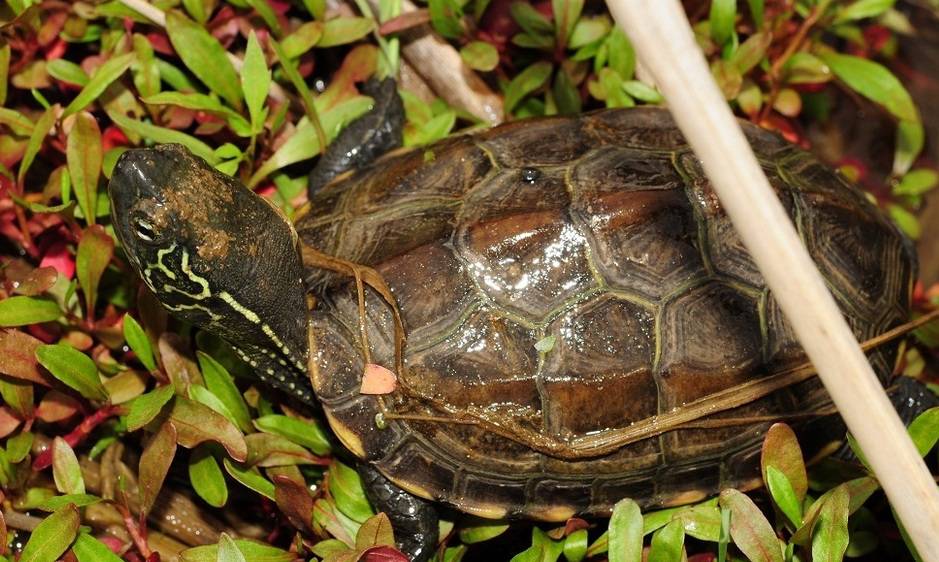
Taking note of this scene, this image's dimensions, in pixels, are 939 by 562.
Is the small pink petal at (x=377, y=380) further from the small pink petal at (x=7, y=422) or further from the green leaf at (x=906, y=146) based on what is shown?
the green leaf at (x=906, y=146)

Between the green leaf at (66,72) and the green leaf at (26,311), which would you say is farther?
the green leaf at (66,72)

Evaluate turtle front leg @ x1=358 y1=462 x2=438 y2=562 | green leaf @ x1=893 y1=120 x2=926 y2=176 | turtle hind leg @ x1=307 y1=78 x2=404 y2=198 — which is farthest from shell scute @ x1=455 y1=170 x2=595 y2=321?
green leaf @ x1=893 y1=120 x2=926 y2=176

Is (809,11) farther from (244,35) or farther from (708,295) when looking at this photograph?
(244,35)

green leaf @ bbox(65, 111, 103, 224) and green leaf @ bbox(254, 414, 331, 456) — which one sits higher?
green leaf @ bbox(65, 111, 103, 224)

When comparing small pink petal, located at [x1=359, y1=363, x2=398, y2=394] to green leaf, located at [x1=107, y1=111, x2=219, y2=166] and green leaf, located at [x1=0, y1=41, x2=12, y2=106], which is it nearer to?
green leaf, located at [x1=107, y1=111, x2=219, y2=166]

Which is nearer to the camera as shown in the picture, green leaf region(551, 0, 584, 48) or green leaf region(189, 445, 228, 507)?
green leaf region(189, 445, 228, 507)

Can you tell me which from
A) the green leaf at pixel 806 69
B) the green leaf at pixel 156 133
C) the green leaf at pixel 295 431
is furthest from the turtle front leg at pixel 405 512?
the green leaf at pixel 806 69

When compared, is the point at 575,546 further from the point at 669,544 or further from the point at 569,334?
the point at 569,334

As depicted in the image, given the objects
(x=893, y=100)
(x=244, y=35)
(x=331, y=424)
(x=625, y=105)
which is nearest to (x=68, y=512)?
(x=331, y=424)
